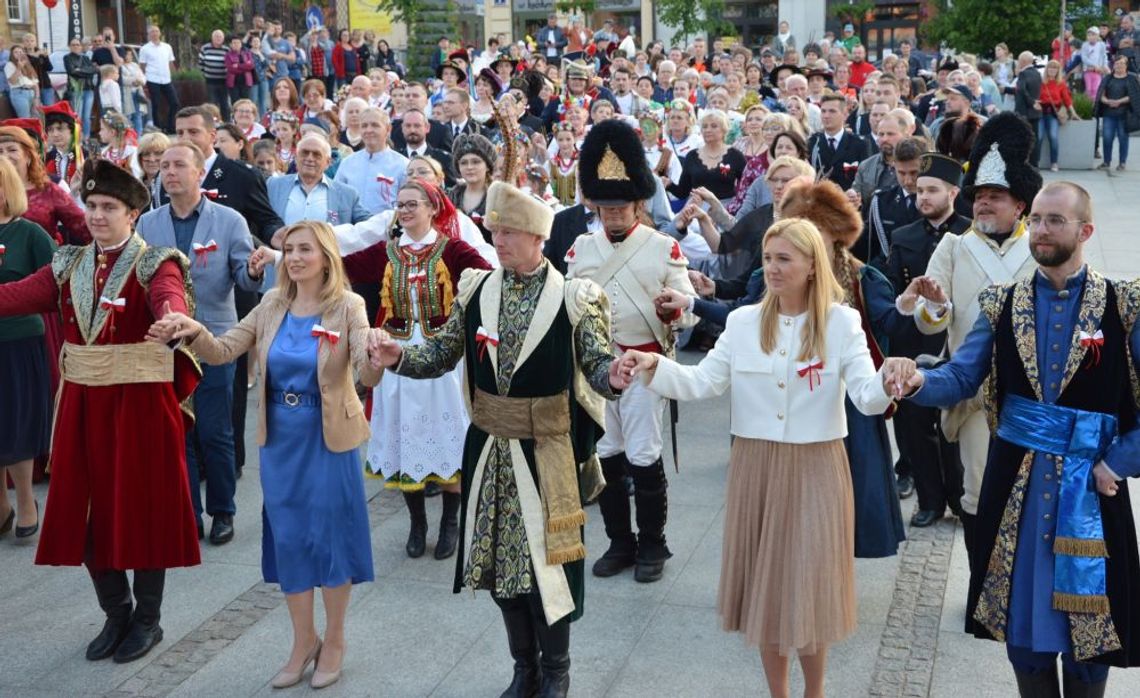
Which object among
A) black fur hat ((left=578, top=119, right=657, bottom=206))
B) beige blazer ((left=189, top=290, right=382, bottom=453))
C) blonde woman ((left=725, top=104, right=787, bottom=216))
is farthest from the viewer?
blonde woman ((left=725, top=104, right=787, bottom=216))

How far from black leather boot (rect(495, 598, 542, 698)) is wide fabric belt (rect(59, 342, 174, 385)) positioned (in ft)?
6.24

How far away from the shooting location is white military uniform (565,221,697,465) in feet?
20.7

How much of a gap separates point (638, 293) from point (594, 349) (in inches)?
52.3

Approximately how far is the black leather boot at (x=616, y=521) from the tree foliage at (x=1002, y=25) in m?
21.9

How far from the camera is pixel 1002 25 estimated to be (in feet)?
84.9

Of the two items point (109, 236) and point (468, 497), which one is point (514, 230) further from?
point (109, 236)

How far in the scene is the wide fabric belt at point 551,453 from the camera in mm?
5059

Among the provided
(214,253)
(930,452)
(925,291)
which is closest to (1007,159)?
(925,291)

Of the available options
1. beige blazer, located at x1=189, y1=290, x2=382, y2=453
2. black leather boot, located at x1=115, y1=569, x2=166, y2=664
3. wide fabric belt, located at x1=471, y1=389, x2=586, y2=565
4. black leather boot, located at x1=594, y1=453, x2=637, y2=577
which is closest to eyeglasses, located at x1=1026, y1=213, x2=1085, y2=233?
wide fabric belt, located at x1=471, y1=389, x2=586, y2=565

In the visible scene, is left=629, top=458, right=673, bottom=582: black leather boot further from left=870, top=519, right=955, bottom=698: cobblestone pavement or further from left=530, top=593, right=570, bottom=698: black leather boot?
left=530, top=593, right=570, bottom=698: black leather boot

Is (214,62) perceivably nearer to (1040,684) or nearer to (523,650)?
(523,650)

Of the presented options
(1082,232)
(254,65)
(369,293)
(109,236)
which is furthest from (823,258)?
(254,65)

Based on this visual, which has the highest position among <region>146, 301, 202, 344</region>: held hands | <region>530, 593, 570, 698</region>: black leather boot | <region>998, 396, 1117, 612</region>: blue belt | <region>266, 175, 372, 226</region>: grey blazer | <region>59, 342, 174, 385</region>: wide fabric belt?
<region>266, 175, 372, 226</region>: grey blazer

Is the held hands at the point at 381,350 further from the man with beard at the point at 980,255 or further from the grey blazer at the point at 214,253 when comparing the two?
the grey blazer at the point at 214,253
